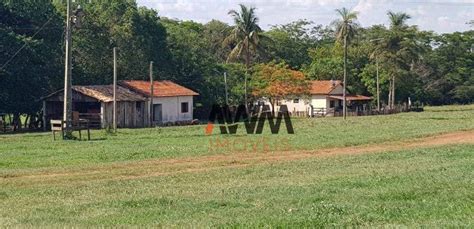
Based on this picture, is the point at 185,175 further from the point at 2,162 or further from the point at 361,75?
the point at 361,75

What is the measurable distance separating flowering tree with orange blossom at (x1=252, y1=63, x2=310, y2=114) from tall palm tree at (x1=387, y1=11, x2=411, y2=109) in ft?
63.3

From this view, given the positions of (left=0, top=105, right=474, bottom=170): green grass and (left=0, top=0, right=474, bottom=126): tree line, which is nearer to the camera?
(left=0, top=105, right=474, bottom=170): green grass

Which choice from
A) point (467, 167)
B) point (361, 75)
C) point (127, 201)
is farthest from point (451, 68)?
point (127, 201)

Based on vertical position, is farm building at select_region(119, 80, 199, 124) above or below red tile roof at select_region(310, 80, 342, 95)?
below

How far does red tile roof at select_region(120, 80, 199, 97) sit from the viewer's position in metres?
57.8

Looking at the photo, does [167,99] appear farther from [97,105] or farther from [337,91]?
[337,91]

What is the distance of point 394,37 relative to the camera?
88875 millimetres

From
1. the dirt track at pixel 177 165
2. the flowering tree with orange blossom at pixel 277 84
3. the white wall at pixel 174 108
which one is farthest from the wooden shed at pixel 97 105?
the dirt track at pixel 177 165

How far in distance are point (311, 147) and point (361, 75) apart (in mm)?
62034

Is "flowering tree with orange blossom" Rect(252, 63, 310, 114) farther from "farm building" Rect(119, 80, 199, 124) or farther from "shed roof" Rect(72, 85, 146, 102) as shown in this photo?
"shed roof" Rect(72, 85, 146, 102)

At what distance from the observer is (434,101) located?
104625mm

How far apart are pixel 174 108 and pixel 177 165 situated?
126 ft

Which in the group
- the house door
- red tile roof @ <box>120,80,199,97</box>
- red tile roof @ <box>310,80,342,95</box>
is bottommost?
the house door

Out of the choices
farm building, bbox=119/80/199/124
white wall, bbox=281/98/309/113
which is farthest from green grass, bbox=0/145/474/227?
white wall, bbox=281/98/309/113
